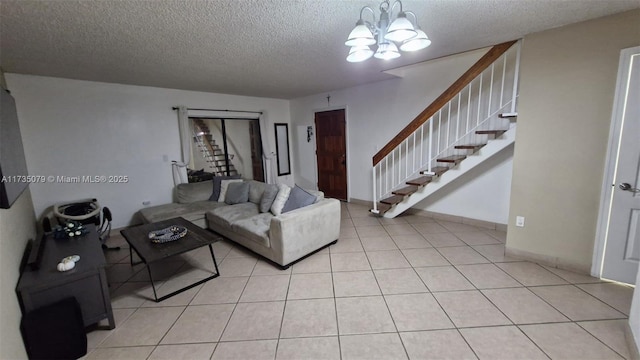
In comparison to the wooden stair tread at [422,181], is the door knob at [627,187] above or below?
above

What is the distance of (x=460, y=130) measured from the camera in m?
3.85

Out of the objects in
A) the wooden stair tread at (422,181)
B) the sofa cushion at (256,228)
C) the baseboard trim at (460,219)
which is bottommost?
the baseboard trim at (460,219)

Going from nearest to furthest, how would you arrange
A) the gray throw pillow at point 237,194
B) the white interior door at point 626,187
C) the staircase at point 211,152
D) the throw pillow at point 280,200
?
the white interior door at point 626,187 < the throw pillow at point 280,200 < the gray throw pillow at point 237,194 < the staircase at point 211,152

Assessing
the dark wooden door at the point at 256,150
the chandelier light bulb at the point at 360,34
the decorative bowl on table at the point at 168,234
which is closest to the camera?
the chandelier light bulb at the point at 360,34

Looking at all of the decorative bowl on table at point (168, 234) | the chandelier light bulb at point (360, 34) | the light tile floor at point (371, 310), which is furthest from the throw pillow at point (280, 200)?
the chandelier light bulb at point (360, 34)

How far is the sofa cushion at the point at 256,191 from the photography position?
163 inches

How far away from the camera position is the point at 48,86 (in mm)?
3512

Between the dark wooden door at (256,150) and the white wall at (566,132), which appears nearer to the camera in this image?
the white wall at (566,132)

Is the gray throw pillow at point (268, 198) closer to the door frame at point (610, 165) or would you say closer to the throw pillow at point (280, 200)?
the throw pillow at point (280, 200)

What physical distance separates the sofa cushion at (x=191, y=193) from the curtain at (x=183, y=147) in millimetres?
254

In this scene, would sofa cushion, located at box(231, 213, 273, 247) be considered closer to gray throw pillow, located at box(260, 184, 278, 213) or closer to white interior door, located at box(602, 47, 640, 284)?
gray throw pillow, located at box(260, 184, 278, 213)

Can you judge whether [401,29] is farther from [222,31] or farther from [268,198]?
[268,198]

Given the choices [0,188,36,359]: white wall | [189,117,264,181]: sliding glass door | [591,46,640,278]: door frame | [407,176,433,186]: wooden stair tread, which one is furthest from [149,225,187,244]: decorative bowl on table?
[591,46,640,278]: door frame

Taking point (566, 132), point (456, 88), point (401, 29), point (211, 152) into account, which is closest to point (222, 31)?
point (401, 29)
